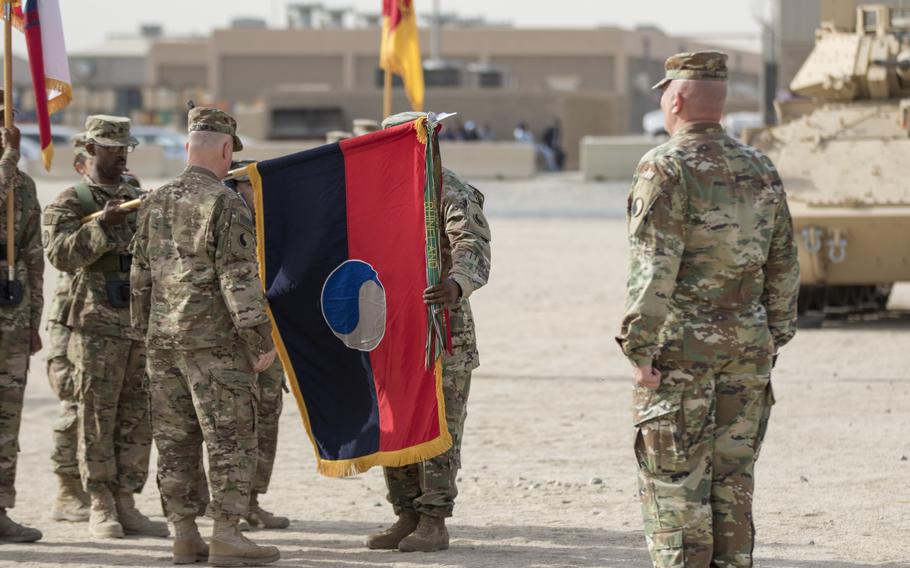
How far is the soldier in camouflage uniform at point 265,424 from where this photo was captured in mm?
7762

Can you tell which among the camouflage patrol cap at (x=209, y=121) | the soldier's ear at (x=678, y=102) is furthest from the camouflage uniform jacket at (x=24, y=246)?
the soldier's ear at (x=678, y=102)

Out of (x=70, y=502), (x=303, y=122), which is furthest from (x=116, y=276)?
(x=303, y=122)

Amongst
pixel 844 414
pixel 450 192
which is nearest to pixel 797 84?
pixel 844 414

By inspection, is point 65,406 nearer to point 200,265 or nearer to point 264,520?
point 264,520

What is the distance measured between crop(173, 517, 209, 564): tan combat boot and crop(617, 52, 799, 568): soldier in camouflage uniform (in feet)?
7.20

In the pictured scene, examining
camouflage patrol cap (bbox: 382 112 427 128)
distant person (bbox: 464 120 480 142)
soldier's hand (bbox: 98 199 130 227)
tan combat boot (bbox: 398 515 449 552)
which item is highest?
camouflage patrol cap (bbox: 382 112 427 128)

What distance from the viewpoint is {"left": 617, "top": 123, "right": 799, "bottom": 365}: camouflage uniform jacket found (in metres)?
5.49

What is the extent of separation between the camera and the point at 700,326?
18.2 ft

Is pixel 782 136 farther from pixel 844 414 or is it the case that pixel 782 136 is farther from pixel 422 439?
pixel 422 439

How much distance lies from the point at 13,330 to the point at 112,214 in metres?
0.76

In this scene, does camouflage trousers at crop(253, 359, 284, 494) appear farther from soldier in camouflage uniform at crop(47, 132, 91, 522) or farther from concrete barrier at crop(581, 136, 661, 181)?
concrete barrier at crop(581, 136, 661, 181)

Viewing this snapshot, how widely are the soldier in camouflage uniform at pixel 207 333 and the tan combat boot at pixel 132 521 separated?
0.92 metres

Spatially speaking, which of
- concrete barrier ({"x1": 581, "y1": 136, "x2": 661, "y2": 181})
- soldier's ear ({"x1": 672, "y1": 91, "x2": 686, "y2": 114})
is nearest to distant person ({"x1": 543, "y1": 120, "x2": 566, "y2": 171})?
concrete barrier ({"x1": 581, "y1": 136, "x2": 661, "y2": 181})

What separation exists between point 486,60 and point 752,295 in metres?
63.9
